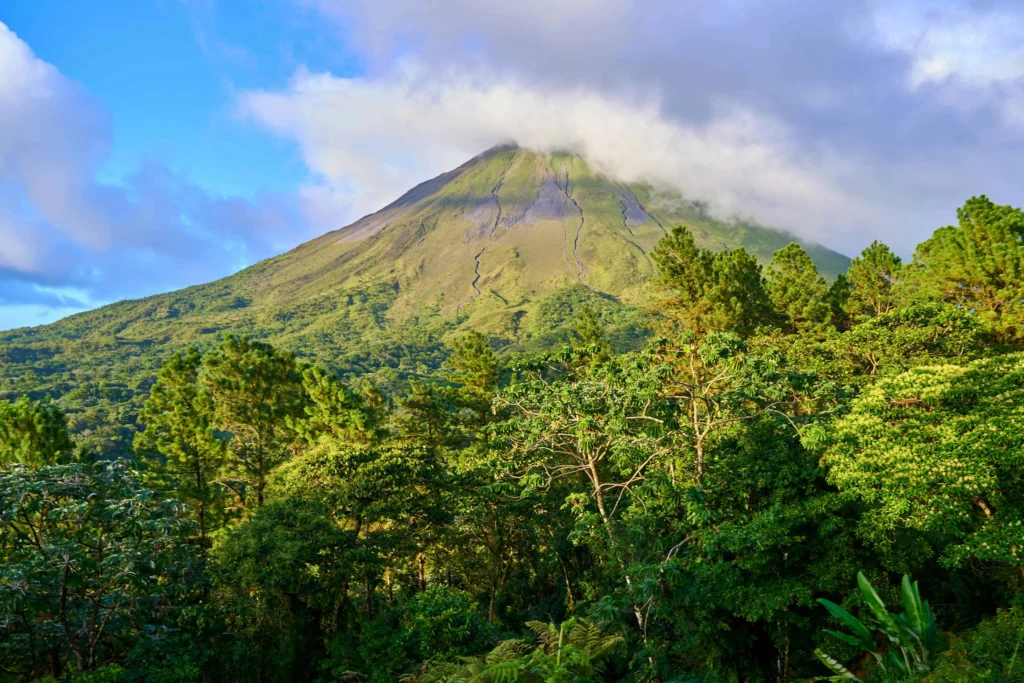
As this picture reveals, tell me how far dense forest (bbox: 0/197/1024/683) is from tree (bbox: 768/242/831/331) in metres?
9.64

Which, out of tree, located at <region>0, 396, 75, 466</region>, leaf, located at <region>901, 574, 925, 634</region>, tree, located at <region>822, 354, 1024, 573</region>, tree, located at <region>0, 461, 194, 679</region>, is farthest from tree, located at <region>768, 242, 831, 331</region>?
tree, located at <region>0, 396, 75, 466</region>

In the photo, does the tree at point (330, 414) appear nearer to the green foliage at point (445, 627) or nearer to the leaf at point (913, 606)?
the green foliage at point (445, 627)

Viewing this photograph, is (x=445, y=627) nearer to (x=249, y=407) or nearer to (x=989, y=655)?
(x=989, y=655)

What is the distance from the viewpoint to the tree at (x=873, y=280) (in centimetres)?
2847

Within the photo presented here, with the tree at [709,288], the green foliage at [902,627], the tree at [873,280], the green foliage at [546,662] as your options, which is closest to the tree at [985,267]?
the tree at [873,280]

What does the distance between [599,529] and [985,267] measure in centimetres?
2072

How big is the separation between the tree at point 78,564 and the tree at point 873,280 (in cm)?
2997

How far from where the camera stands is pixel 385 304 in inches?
6550

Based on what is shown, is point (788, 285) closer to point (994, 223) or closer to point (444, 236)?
point (994, 223)

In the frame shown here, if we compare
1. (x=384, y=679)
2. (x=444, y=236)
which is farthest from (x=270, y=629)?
(x=444, y=236)

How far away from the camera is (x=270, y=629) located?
12336 millimetres

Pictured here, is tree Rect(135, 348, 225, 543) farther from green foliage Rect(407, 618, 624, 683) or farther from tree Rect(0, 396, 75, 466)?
green foliage Rect(407, 618, 624, 683)

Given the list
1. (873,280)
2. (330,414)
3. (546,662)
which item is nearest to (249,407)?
(330,414)

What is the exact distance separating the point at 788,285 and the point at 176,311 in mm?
172669
